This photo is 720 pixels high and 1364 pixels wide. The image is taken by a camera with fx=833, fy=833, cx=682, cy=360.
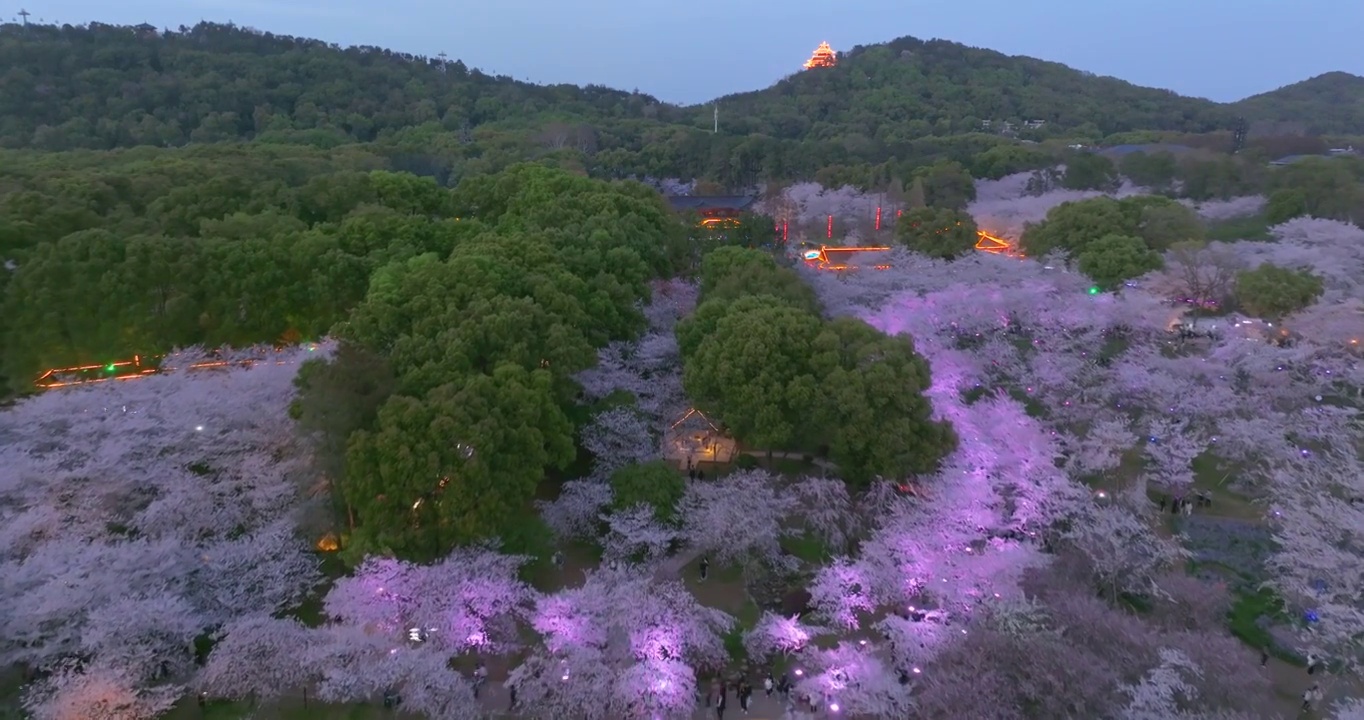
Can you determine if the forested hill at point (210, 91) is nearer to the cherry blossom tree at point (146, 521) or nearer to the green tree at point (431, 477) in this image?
the cherry blossom tree at point (146, 521)

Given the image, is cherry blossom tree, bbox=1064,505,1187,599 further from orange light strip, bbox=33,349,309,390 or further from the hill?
the hill

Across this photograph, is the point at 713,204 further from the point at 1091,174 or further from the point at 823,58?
the point at 823,58

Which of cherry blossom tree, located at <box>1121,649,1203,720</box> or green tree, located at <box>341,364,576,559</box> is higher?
green tree, located at <box>341,364,576,559</box>

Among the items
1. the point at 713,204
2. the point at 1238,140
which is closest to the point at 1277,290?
the point at 713,204

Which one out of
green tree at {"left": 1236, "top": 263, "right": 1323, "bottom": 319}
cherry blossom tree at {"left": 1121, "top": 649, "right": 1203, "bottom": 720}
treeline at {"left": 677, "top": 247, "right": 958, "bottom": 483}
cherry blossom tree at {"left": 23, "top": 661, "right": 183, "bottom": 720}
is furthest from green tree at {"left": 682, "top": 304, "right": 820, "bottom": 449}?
green tree at {"left": 1236, "top": 263, "right": 1323, "bottom": 319}

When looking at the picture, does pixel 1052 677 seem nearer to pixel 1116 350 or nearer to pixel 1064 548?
pixel 1064 548

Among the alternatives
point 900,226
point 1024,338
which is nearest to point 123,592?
point 1024,338
